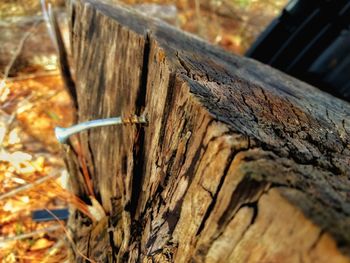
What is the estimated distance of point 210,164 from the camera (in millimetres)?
585

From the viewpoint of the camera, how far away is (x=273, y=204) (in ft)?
1.53

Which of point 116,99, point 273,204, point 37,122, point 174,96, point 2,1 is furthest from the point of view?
point 2,1

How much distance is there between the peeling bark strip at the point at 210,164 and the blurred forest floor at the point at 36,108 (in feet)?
2.15

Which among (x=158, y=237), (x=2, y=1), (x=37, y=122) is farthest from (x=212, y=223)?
(x=2, y=1)

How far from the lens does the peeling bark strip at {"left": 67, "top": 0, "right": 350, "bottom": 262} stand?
0.47 m

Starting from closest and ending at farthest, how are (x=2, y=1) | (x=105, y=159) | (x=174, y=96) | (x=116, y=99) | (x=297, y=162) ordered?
(x=297, y=162) → (x=174, y=96) → (x=116, y=99) → (x=105, y=159) → (x=2, y=1)

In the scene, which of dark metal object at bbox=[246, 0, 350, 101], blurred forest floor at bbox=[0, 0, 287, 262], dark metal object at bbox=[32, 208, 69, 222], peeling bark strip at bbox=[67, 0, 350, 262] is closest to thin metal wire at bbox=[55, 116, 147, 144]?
peeling bark strip at bbox=[67, 0, 350, 262]

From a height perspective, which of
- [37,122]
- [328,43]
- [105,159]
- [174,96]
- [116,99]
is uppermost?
[328,43]

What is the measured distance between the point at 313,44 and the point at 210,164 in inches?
91.0

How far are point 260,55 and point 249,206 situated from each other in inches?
91.5

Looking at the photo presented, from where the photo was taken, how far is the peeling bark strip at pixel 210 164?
472 mm

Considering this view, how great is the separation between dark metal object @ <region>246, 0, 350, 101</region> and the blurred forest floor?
188 centimetres

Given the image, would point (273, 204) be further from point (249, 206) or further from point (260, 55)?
point (260, 55)

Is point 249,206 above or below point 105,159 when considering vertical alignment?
above
